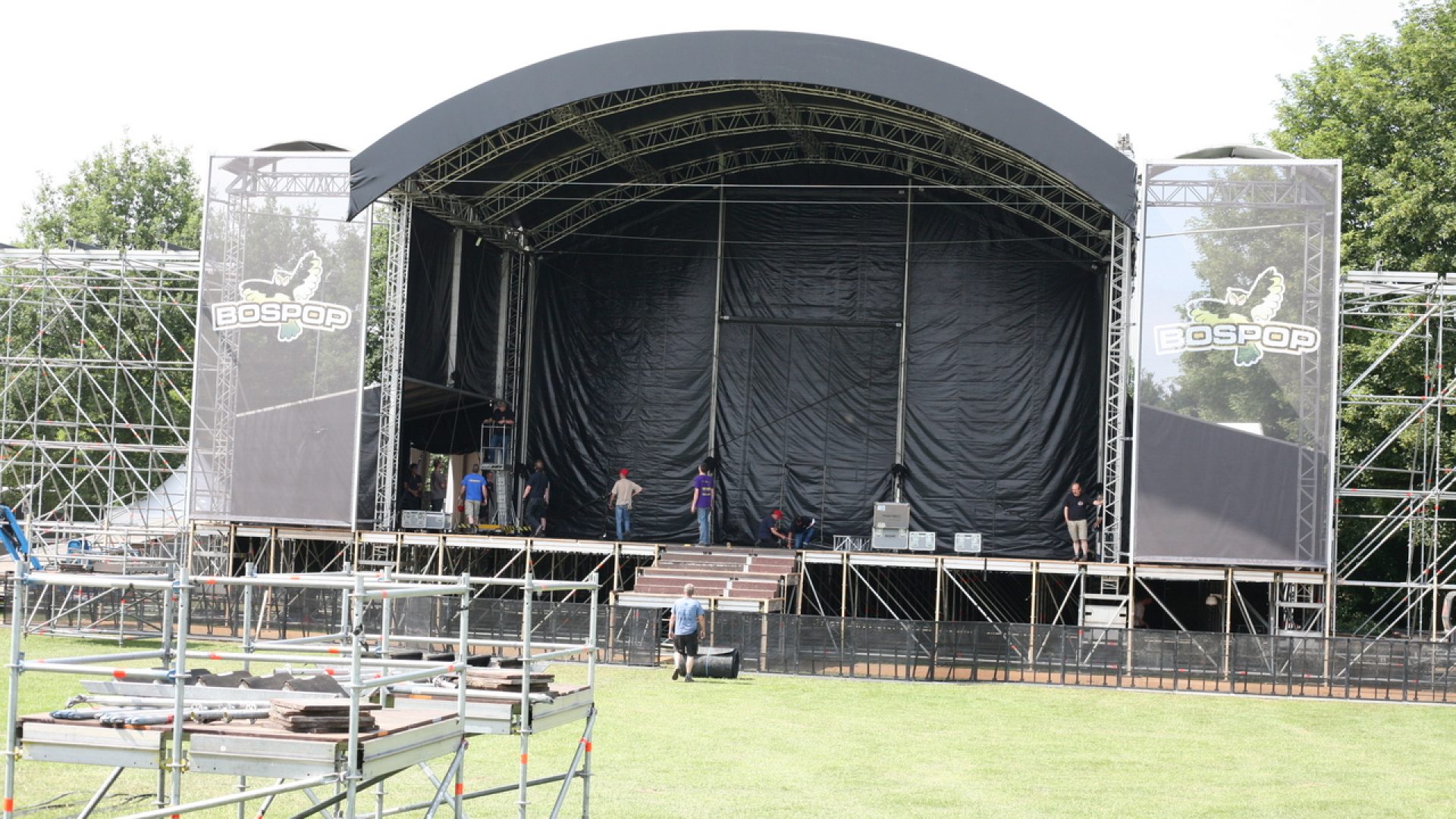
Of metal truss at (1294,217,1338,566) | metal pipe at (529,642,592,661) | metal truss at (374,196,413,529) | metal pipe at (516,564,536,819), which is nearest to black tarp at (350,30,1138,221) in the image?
→ metal truss at (374,196,413,529)

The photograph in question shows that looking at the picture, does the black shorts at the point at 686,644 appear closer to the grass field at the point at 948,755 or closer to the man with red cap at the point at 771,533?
the grass field at the point at 948,755

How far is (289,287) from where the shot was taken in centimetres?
2806

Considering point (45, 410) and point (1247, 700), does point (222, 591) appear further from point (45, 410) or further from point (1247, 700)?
point (45, 410)

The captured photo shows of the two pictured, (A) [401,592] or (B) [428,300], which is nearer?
(A) [401,592]

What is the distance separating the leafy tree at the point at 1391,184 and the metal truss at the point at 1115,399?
23.2 ft

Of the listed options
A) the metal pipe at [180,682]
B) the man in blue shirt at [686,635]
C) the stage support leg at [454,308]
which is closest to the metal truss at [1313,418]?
the man in blue shirt at [686,635]

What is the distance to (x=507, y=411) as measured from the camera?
33156 millimetres

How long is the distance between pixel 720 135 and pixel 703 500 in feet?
23.9

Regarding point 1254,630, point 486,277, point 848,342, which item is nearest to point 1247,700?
point 1254,630

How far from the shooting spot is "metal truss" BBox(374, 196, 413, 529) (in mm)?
27844

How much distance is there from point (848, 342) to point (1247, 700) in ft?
45.1

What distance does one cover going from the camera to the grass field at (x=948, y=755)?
12055 millimetres

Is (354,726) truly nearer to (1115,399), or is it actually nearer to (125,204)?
(1115,399)

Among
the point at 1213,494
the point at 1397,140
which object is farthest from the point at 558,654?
the point at 1397,140
